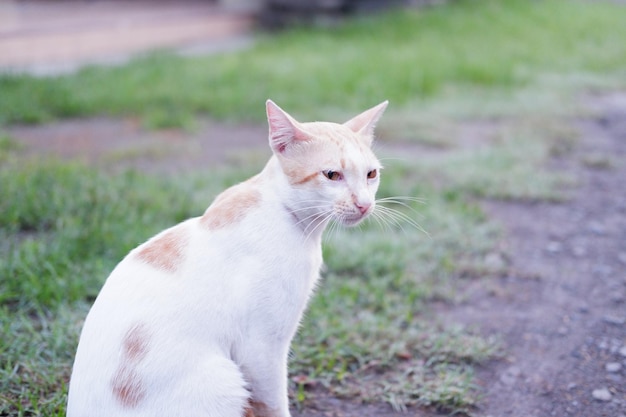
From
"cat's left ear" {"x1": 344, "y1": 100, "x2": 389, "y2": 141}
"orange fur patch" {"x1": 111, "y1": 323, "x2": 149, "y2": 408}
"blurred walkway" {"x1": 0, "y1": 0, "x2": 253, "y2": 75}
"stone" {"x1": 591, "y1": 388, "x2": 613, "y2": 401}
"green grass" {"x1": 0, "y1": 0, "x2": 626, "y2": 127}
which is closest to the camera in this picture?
"orange fur patch" {"x1": 111, "y1": 323, "x2": 149, "y2": 408}

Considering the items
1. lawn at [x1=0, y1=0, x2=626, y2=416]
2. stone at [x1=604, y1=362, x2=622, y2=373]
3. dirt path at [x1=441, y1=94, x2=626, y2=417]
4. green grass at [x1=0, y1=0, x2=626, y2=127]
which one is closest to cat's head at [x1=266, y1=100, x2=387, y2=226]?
lawn at [x1=0, y1=0, x2=626, y2=416]

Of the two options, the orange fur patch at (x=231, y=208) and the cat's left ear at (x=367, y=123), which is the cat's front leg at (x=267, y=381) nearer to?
the orange fur patch at (x=231, y=208)

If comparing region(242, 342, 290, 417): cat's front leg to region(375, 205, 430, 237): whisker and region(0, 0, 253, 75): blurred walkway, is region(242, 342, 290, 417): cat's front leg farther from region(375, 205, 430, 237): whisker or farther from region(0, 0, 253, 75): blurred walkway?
region(0, 0, 253, 75): blurred walkway

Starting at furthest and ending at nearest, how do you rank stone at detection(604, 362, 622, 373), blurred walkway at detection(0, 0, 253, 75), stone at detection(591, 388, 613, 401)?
blurred walkway at detection(0, 0, 253, 75) < stone at detection(604, 362, 622, 373) < stone at detection(591, 388, 613, 401)

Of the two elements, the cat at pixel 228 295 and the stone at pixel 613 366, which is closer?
the cat at pixel 228 295

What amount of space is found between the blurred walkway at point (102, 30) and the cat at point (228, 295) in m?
5.08

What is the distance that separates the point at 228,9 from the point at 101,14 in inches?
73.2

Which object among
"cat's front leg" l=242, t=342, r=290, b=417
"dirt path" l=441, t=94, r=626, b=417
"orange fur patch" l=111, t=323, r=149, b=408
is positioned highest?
A: "orange fur patch" l=111, t=323, r=149, b=408

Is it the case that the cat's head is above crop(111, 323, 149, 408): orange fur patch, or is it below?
above

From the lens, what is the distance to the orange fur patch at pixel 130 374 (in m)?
1.83

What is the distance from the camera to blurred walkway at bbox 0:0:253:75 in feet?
23.4

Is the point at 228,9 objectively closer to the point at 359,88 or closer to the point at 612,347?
the point at 359,88

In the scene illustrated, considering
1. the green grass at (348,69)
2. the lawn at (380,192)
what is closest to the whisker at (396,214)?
the lawn at (380,192)

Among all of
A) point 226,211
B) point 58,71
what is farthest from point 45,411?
point 58,71
